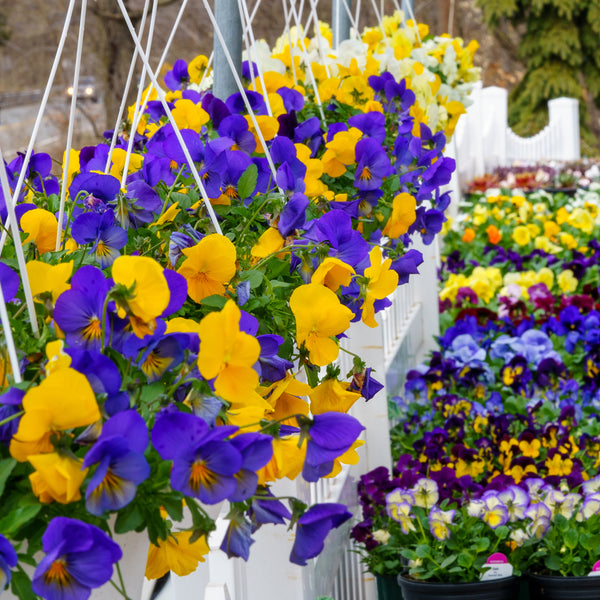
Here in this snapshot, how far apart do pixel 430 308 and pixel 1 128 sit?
873 centimetres

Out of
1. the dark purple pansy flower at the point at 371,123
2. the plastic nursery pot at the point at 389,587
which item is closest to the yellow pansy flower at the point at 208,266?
the dark purple pansy flower at the point at 371,123

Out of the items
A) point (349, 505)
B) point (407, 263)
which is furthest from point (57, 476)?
point (349, 505)

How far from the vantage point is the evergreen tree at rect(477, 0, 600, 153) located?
1648 centimetres

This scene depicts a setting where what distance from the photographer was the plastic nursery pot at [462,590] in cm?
223

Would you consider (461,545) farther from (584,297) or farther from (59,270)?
(584,297)

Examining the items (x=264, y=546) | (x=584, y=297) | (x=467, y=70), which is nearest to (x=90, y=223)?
(x=264, y=546)

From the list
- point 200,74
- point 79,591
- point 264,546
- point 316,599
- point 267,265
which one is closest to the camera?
point 79,591

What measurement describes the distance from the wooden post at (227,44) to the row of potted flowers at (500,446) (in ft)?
3.90

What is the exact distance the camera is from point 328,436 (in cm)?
74

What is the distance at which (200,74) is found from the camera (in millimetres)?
2229

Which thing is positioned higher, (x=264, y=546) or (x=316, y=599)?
(x=264, y=546)

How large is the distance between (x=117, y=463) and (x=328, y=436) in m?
0.20

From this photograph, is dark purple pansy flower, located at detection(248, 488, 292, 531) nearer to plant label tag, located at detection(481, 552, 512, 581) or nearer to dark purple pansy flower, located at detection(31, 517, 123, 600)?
dark purple pansy flower, located at detection(31, 517, 123, 600)

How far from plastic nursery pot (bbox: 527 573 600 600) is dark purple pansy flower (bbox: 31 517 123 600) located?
74.1 inches
